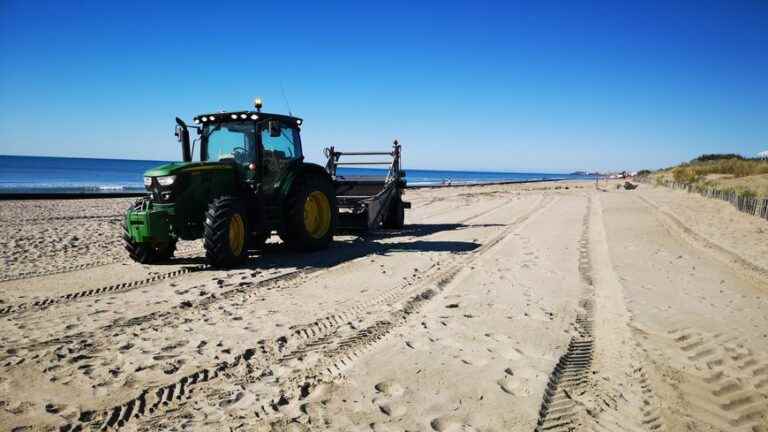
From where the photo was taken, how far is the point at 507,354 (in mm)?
3641

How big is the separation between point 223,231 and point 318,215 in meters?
2.57

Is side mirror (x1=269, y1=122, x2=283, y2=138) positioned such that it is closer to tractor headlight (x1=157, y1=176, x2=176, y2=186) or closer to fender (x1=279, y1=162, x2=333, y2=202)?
fender (x1=279, y1=162, x2=333, y2=202)

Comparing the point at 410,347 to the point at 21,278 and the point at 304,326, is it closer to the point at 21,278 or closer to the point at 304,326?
the point at 304,326

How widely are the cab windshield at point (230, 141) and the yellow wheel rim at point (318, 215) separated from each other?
1358 mm

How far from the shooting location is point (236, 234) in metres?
6.66

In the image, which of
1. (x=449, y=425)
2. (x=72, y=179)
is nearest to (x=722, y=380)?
(x=449, y=425)

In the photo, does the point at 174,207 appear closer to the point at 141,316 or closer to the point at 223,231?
the point at 223,231

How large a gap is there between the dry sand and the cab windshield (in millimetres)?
1609

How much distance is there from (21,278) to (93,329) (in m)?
2.71

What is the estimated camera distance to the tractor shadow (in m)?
7.07

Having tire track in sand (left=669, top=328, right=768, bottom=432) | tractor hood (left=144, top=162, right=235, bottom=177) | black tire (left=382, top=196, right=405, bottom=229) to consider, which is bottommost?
tire track in sand (left=669, top=328, right=768, bottom=432)

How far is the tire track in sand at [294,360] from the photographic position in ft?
9.21

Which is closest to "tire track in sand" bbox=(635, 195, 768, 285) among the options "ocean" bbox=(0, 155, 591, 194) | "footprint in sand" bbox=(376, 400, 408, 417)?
"footprint in sand" bbox=(376, 400, 408, 417)

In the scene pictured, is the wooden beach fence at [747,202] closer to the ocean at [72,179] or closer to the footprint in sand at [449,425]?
the footprint in sand at [449,425]
